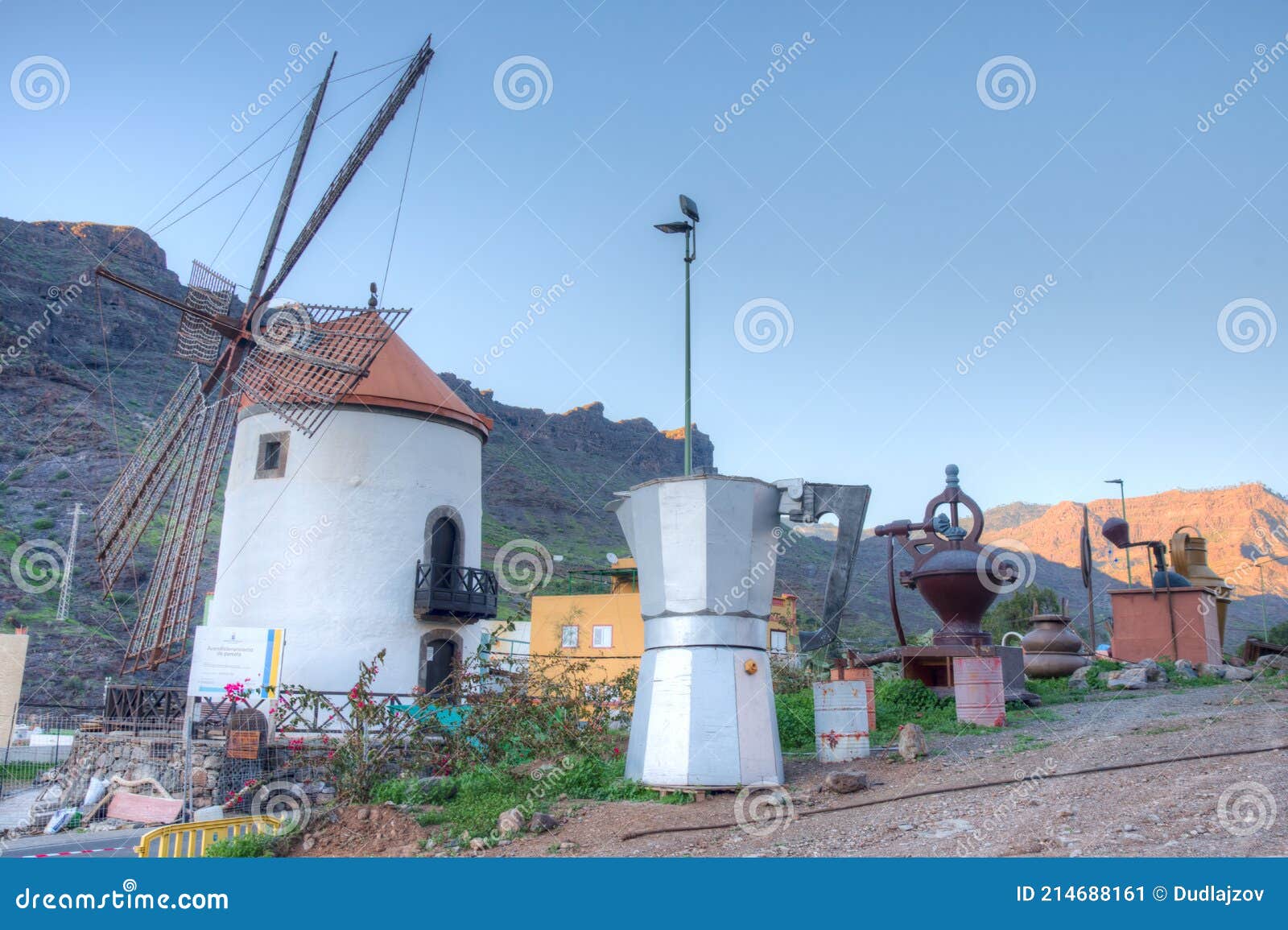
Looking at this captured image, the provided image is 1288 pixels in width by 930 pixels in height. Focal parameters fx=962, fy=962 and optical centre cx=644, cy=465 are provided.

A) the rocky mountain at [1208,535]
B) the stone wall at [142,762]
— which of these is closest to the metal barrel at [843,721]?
the stone wall at [142,762]

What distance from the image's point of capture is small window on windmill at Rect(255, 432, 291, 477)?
17906mm

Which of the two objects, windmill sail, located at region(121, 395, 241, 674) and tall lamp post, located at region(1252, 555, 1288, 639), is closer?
windmill sail, located at region(121, 395, 241, 674)

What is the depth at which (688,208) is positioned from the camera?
1073 centimetres

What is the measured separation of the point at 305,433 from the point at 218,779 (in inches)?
231

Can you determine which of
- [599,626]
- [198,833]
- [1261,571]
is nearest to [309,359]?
[198,833]

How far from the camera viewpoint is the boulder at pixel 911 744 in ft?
30.1

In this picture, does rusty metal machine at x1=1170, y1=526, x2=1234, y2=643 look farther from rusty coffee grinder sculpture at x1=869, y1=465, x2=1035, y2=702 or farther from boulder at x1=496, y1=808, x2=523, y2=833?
boulder at x1=496, y1=808, x2=523, y2=833

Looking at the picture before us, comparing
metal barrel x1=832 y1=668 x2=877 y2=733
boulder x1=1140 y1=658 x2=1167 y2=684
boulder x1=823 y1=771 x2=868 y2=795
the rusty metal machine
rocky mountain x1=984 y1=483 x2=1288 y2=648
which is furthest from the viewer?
rocky mountain x1=984 y1=483 x2=1288 y2=648

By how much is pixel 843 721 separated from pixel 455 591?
10367mm

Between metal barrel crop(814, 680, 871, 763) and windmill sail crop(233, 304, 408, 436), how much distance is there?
34.2 feet

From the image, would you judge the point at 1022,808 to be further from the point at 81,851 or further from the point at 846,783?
the point at 81,851

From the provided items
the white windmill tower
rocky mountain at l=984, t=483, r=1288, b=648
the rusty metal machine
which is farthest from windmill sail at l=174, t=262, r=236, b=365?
rocky mountain at l=984, t=483, r=1288, b=648

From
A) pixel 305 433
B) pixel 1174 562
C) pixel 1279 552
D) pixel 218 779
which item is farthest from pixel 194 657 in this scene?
pixel 1279 552

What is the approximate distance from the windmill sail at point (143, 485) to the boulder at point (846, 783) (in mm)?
16097
